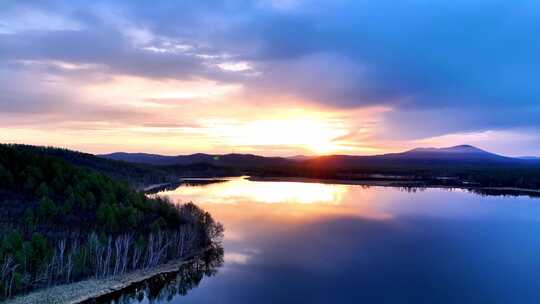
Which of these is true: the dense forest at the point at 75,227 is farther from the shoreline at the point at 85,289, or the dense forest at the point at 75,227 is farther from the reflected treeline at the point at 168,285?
the reflected treeline at the point at 168,285

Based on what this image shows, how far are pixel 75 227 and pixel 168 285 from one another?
237 inches

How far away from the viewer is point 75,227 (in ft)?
63.7

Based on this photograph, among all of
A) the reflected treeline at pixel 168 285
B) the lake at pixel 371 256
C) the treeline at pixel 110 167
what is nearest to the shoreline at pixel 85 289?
the reflected treeline at pixel 168 285

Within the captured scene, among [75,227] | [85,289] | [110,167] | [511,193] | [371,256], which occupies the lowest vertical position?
[85,289]

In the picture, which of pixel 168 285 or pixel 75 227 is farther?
pixel 75 227

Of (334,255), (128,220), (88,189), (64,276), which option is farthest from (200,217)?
(64,276)

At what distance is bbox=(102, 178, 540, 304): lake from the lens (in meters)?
15.8

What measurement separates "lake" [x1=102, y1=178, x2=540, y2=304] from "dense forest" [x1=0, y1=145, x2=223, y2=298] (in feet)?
6.15

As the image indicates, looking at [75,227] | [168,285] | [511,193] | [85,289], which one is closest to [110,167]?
[75,227]

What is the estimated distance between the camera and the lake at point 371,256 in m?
15.8

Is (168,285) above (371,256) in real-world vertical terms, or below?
below

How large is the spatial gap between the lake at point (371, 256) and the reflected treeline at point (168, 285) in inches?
3.3

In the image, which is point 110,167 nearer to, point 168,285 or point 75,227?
point 75,227

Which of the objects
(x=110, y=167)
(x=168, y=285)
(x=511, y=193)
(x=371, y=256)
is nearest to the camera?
(x=168, y=285)
